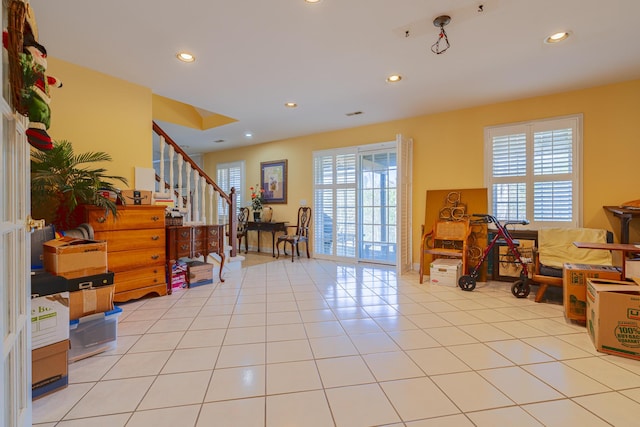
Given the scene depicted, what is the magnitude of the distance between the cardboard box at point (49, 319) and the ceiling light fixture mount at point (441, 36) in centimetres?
331

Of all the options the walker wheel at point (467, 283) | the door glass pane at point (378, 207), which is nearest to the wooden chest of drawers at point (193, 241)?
the door glass pane at point (378, 207)

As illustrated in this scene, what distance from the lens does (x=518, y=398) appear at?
167cm

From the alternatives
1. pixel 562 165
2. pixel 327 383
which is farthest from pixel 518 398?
pixel 562 165

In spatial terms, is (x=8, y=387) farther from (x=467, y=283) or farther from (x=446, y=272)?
(x=446, y=272)

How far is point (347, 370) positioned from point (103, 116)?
3668mm

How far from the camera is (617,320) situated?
7.14ft

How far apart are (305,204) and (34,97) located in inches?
210

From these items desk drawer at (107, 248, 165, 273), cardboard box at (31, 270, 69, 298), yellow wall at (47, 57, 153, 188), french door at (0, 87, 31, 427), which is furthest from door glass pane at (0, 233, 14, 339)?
yellow wall at (47, 57, 153, 188)

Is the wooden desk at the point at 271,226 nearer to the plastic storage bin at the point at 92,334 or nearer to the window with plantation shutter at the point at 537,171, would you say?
the window with plantation shutter at the point at 537,171

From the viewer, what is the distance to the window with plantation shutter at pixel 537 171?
3.93 meters

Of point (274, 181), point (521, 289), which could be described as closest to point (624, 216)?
point (521, 289)

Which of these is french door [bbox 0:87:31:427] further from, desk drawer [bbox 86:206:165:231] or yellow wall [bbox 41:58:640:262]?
yellow wall [bbox 41:58:640:262]

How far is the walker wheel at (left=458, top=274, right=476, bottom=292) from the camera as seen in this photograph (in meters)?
3.81

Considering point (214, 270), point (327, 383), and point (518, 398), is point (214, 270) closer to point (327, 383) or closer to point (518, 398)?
point (327, 383)
